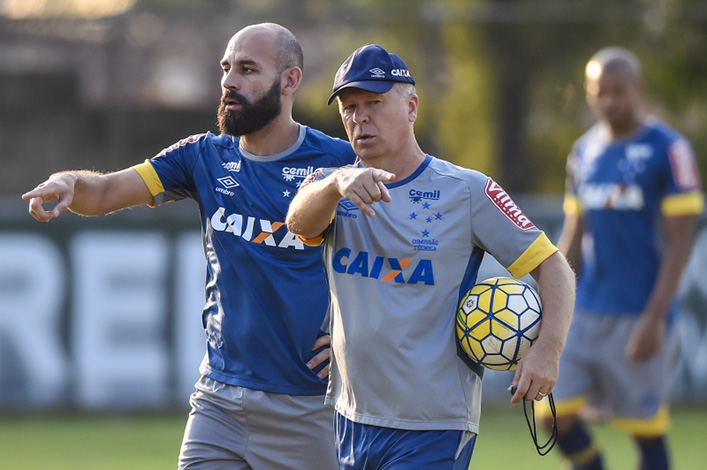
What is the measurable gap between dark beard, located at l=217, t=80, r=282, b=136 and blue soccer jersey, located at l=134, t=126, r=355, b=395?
0.52 feet

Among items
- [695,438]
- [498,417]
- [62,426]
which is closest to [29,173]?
[62,426]

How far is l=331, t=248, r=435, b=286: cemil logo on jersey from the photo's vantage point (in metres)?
4.22

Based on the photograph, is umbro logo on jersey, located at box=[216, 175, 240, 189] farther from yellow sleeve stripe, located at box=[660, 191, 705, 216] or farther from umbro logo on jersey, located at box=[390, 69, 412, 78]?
yellow sleeve stripe, located at box=[660, 191, 705, 216]

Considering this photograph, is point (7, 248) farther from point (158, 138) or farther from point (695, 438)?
point (695, 438)

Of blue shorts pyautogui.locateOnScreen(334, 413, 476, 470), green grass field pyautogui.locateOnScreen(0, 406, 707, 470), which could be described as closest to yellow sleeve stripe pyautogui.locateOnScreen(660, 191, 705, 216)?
green grass field pyautogui.locateOnScreen(0, 406, 707, 470)

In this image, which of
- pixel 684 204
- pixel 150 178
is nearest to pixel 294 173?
pixel 150 178

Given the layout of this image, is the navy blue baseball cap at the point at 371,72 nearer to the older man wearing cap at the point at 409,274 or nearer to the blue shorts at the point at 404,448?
the older man wearing cap at the point at 409,274

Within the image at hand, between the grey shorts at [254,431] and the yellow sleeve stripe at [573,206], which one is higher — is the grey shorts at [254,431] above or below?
below

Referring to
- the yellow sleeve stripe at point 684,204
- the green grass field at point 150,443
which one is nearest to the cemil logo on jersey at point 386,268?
the yellow sleeve stripe at point 684,204

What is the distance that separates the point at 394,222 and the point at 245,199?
1.04m

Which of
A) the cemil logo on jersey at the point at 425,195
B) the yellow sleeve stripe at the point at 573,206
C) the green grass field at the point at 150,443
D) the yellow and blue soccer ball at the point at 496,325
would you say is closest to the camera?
the yellow and blue soccer ball at the point at 496,325

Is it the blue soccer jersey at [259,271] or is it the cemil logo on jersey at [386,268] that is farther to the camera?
the blue soccer jersey at [259,271]

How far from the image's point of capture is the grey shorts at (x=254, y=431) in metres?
4.98

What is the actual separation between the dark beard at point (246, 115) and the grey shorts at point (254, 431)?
3.81ft
